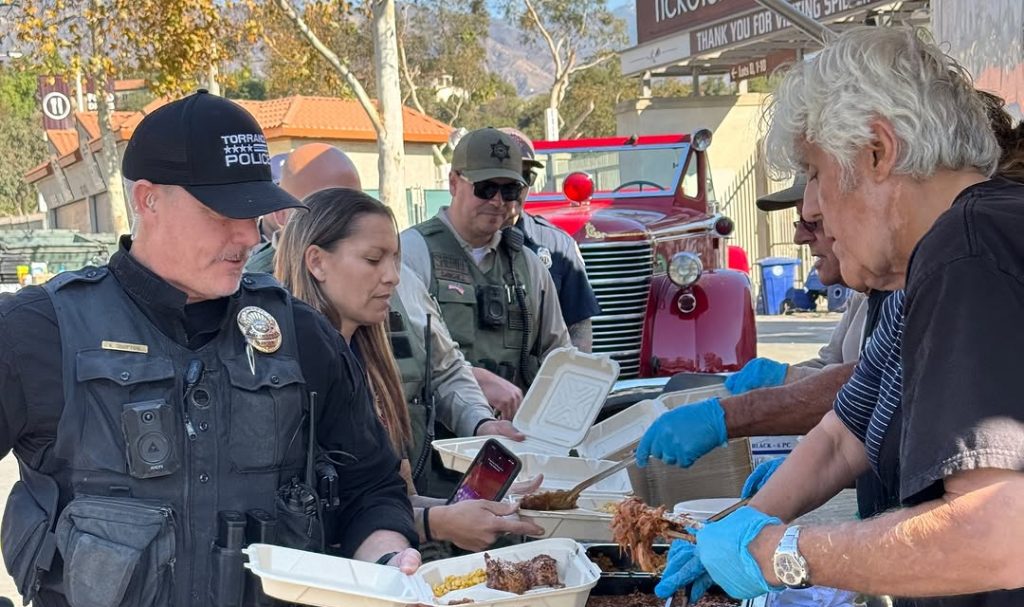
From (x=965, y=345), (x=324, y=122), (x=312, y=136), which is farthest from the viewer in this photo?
(x=324, y=122)

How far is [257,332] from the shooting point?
2553 millimetres

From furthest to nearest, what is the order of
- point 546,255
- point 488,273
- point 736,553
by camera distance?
point 546,255 → point 488,273 → point 736,553

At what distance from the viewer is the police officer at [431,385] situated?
414cm

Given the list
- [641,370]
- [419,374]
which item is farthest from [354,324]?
[641,370]

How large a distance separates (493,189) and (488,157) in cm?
32

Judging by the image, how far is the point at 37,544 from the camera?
2.34 metres

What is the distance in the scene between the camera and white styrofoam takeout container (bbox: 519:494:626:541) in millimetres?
3273

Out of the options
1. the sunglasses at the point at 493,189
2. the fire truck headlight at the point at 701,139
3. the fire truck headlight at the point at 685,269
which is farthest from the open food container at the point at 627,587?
the fire truck headlight at the point at 701,139

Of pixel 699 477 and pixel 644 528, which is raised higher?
pixel 644 528

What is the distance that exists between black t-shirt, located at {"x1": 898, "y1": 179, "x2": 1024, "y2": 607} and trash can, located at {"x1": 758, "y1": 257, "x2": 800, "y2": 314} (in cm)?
1970

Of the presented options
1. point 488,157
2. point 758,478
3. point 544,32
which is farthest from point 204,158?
point 544,32

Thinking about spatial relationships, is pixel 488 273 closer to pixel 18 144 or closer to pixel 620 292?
pixel 620 292

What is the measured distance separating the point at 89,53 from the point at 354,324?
22832mm

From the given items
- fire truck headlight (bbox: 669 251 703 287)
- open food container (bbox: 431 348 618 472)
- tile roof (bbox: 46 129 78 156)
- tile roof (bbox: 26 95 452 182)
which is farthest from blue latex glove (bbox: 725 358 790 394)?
tile roof (bbox: 46 129 78 156)
